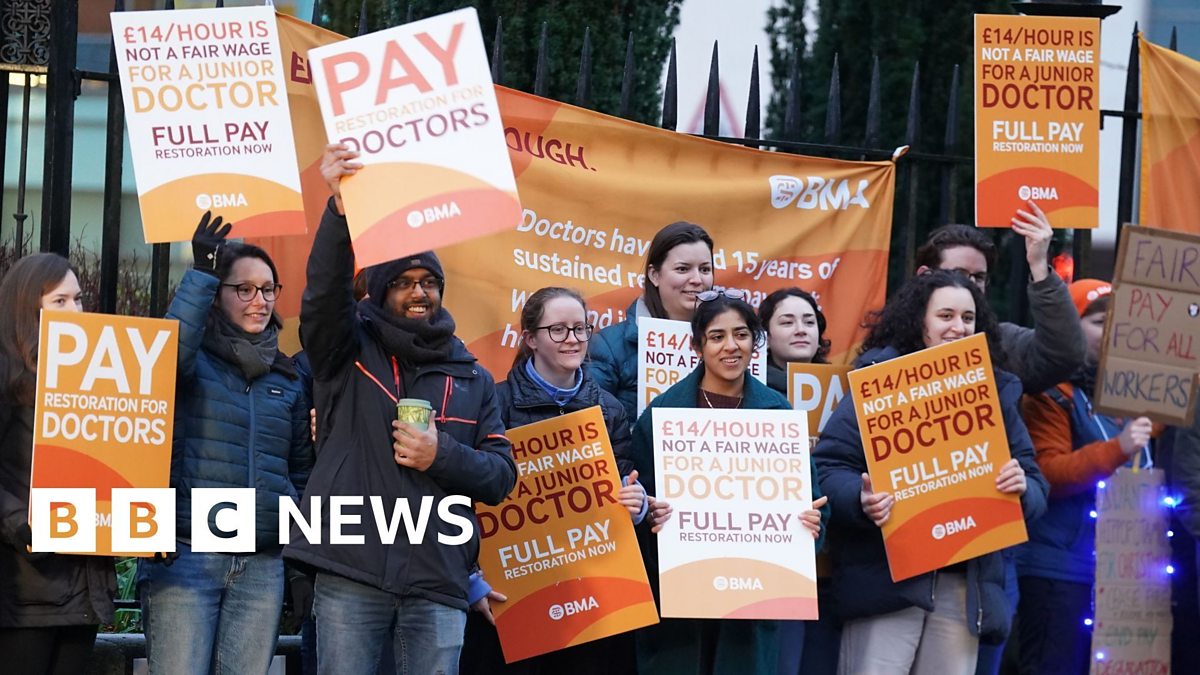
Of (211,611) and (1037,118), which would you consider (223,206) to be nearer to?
(211,611)

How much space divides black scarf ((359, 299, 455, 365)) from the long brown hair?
1113mm

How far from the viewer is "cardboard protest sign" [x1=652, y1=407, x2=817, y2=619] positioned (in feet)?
18.8

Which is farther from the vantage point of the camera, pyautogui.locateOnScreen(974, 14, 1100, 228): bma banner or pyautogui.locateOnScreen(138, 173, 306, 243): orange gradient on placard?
pyautogui.locateOnScreen(974, 14, 1100, 228): bma banner

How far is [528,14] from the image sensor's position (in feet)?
29.4

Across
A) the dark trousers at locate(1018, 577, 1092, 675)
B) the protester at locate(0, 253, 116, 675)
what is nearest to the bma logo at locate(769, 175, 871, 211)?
the dark trousers at locate(1018, 577, 1092, 675)

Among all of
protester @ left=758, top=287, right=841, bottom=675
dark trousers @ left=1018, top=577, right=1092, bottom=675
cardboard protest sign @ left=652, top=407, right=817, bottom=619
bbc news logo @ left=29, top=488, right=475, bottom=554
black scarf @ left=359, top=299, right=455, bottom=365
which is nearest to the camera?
bbc news logo @ left=29, top=488, right=475, bottom=554

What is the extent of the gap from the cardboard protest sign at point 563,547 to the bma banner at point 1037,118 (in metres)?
1.92

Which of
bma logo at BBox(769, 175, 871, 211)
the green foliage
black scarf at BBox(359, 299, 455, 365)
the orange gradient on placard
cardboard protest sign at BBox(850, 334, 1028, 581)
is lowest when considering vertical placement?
cardboard protest sign at BBox(850, 334, 1028, 581)

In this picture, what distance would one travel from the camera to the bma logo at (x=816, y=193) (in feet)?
24.0

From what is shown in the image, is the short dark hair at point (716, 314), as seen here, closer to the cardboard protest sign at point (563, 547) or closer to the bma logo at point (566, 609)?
the cardboard protest sign at point (563, 547)

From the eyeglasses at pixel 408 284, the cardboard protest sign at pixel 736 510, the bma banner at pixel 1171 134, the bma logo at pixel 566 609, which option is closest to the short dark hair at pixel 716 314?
the cardboard protest sign at pixel 736 510

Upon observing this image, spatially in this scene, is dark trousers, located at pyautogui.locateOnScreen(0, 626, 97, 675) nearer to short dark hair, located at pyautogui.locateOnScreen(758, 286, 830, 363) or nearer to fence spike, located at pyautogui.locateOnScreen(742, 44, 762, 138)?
short dark hair, located at pyautogui.locateOnScreen(758, 286, 830, 363)

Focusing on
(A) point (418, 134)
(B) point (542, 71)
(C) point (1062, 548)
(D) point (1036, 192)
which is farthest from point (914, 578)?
(B) point (542, 71)

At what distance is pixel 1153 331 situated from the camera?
21.2ft
